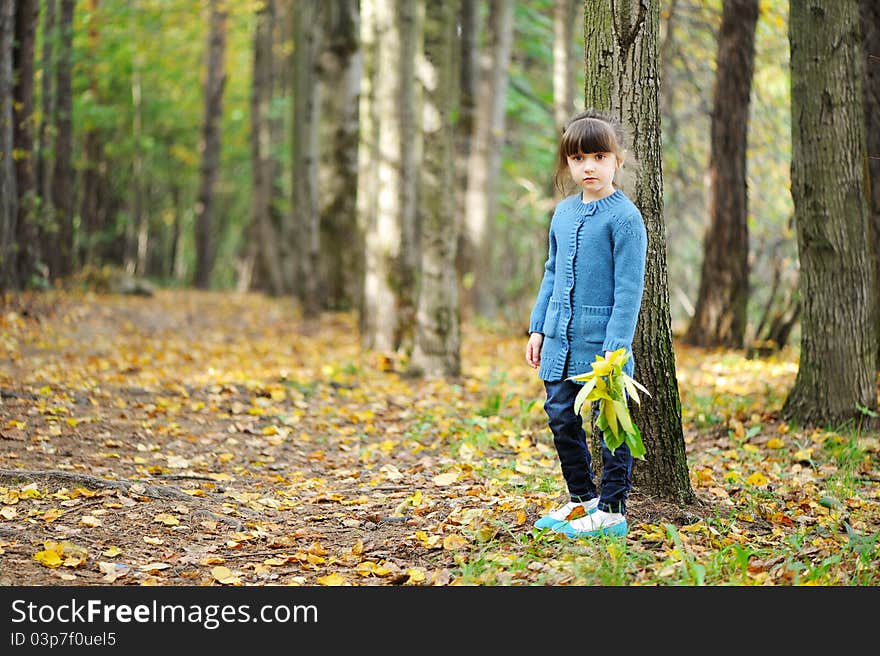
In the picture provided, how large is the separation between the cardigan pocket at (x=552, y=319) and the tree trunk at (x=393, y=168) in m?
6.55

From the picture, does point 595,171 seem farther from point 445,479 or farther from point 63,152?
point 63,152

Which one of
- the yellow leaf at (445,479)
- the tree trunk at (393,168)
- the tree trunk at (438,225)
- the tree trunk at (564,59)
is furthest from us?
the tree trunk at (564,59)

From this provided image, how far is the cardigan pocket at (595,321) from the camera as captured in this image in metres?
4.39

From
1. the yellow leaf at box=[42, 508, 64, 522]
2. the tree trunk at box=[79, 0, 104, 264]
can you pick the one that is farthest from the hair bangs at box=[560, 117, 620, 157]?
the tree trunk at box=[79, 0, 104, 264]

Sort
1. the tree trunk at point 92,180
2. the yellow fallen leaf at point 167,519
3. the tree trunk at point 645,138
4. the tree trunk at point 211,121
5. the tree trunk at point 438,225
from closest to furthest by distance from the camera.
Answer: the tree trunk at point 645,138 → the yellow fallen leaf at point 167,519 → the tree trunk at point 438,225 → the tree trunk at point 92,180 → the tree trunk at point 211,121

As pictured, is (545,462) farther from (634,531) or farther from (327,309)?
(327,309)

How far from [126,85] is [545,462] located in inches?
929

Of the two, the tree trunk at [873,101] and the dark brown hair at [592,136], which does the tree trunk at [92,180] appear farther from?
the dark brown hair at [592,136]

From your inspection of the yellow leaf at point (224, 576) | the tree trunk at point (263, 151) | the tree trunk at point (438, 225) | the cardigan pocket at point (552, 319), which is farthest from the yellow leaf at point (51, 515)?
the tree trunk at point (263, 151)

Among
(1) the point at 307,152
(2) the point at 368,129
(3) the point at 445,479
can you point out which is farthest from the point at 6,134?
(3) the point at 445,479

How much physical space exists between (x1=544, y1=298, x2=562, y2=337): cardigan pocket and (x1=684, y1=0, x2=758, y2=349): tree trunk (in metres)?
8.29

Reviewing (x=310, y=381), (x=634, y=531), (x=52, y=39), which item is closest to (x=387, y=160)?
(x=310, y=381)

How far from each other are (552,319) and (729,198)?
8.52 metres

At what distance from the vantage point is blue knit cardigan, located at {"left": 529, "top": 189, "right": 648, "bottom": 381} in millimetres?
4285
